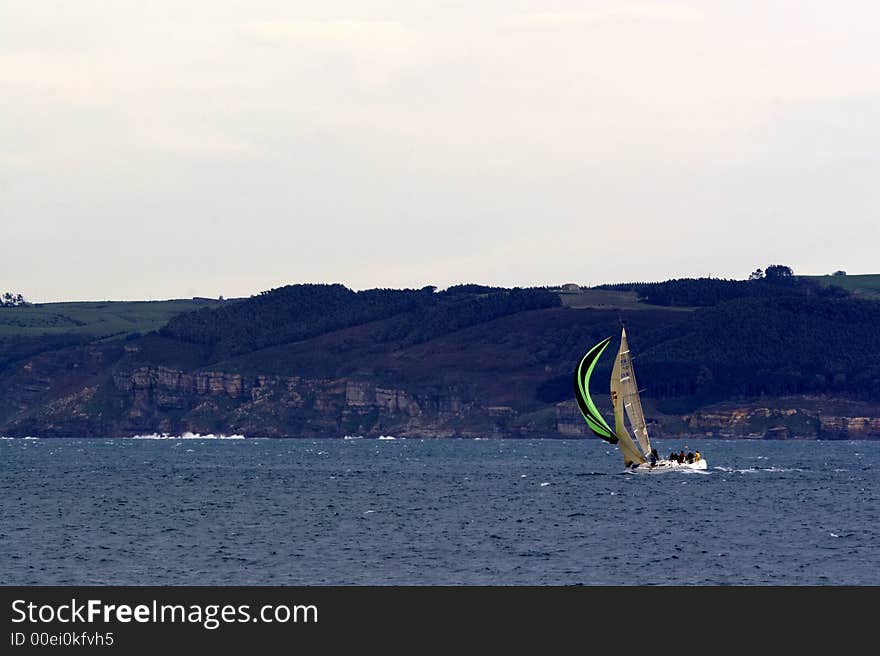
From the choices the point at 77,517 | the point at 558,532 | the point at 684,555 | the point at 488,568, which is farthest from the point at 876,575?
the point at 77,517

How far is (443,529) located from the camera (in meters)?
A: 86.2

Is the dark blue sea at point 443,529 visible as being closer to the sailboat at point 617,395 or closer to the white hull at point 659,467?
the white hull at point 659,467

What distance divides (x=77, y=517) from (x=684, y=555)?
129 ft

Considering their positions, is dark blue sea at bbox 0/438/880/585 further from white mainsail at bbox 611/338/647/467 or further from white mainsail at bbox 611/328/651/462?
white mainsail at bbox 611/328/651/462

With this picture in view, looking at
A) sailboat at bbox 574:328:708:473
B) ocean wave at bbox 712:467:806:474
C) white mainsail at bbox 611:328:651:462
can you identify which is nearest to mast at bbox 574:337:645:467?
sailboat at bbox 574:328:708:473

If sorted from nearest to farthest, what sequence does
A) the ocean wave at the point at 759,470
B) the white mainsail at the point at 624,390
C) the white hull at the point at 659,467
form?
the white mainsail at the point at 624,390, the white hull at the point at 659,467, the ocean wave at the point at 759,470

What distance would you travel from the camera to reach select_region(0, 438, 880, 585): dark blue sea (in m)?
66.8

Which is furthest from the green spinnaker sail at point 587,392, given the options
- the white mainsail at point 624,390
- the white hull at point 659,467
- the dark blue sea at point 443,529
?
the white hull at point 659,467

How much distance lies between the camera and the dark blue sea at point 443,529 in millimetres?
66750
